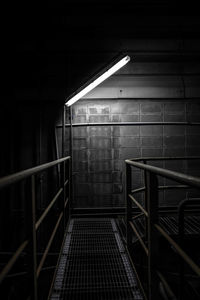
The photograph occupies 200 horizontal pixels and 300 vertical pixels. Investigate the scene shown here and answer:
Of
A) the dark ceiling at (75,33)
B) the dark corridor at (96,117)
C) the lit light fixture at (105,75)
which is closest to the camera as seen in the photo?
the lit light fixture at (105,75)

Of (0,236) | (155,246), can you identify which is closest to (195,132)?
(155,246)

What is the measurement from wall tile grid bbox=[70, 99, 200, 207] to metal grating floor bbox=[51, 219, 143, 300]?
2053 millimetres

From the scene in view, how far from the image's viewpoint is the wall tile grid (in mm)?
6188

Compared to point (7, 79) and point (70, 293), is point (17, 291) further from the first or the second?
point (7, 79)

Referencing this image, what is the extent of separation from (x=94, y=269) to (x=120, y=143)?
3.76 metres

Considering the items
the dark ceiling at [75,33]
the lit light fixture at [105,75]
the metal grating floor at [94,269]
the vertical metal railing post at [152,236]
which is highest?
the dark ceiling at [75,33]

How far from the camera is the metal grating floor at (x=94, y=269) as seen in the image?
2.36 m

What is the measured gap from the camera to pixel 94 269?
2893mm

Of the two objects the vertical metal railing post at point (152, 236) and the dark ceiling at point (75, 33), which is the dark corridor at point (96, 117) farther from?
the vertical metal railing post at point (152, 236)

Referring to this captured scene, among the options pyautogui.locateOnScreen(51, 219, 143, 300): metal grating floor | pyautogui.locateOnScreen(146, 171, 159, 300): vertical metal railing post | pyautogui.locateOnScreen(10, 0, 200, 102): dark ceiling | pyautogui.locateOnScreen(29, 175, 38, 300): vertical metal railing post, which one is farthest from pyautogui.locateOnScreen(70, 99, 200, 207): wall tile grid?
pyautogui.locateOnScreen(29, 175, 38, 300): vertical metal railing post

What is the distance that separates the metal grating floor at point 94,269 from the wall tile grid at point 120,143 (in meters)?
2.05

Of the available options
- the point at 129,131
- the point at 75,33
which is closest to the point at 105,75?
the point at 75,33

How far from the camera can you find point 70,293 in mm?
2334

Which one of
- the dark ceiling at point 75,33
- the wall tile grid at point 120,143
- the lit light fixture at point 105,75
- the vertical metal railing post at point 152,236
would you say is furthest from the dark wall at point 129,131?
the vertical metal railing post at point 152,236
